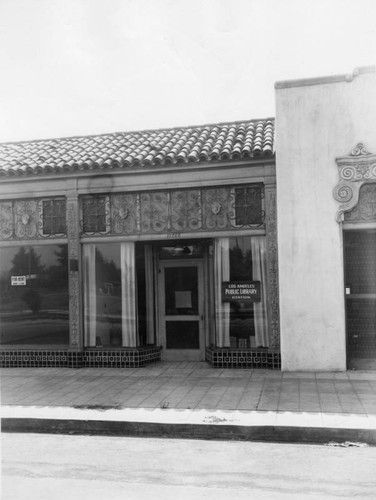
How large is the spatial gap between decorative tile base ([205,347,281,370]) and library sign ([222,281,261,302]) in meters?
0.98

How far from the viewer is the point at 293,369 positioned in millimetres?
10133

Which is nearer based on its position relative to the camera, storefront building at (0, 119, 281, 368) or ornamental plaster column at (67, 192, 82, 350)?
storefront building at (0, 119, 281, 368)

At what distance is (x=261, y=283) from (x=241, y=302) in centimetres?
54

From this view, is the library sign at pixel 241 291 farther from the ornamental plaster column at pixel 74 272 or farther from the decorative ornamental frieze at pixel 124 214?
the ornamental plaster column at pixel 74 272

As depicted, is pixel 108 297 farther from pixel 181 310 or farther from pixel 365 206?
pixel 365 206

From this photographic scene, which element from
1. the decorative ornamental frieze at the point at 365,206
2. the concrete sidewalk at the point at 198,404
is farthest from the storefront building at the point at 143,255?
the decorative ornamental frieze at the point at 365,206

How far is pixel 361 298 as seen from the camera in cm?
1014

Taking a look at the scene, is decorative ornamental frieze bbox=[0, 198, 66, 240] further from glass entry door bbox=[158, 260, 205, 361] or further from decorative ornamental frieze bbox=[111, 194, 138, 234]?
glass entry door bbox=[158, 260, 205, 361]

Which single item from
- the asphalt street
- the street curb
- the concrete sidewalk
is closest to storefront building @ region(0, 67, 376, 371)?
the concrete sidewalk

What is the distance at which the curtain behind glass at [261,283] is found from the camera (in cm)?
1059

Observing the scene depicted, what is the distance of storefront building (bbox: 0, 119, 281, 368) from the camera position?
10656 millimetres

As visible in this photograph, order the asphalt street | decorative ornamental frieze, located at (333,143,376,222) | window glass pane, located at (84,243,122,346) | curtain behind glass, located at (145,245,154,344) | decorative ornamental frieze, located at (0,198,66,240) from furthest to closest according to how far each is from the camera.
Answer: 1. curtain behind glass, located at (145,245,154,344)
2. decorative ornamental frieze, located at (0,198,66,240)
3. window glass pane, located at (84,243,122,346)
4. decorative ornamental frieze, located at (333,143,376,222)
5. the asphalt street

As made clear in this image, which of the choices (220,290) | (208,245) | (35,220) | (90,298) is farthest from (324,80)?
(35,220)

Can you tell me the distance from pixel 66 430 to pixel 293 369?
14.9 ft
